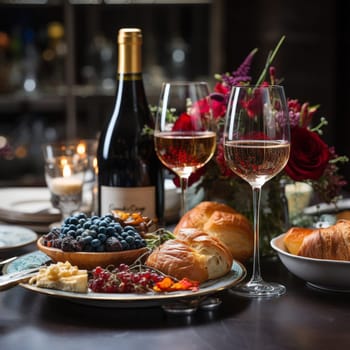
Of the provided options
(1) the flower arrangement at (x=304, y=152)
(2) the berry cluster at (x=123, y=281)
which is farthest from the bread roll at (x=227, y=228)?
(2) the berry cluster at (x=123, y=281)

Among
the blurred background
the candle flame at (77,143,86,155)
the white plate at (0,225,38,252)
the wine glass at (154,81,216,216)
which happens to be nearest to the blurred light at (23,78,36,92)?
the blurred background

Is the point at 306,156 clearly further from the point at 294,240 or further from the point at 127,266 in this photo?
the point at 127,266

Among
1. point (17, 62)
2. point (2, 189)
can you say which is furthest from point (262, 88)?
point (17, 62)

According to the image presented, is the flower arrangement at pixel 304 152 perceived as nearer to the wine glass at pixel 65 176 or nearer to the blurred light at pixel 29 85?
the wine glass at pixel 65 176

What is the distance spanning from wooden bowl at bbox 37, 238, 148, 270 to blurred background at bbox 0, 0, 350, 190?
2.70 m

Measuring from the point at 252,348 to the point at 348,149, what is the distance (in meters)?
2.96

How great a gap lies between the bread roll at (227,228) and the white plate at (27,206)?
0.40 meters

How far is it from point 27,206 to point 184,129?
0.54 metres

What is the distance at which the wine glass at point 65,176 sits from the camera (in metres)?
1.54

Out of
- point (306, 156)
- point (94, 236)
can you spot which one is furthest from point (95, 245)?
point (306, 156)

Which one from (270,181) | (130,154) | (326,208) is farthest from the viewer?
(326,208)

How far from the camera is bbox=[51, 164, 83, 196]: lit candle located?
1536 mm

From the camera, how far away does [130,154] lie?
1.51 meters

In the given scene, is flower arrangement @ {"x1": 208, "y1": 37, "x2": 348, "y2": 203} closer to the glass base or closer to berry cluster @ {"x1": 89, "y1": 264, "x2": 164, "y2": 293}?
the glass base
